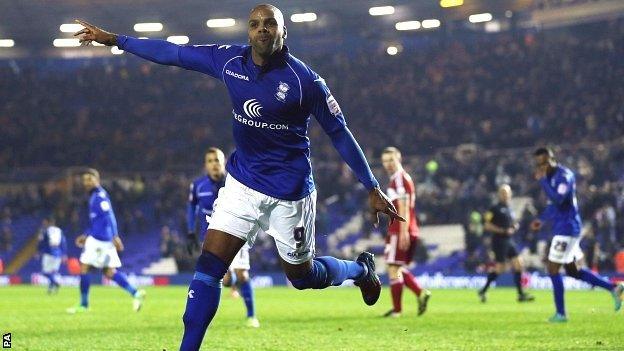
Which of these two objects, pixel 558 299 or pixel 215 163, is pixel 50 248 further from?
pixel 558 299

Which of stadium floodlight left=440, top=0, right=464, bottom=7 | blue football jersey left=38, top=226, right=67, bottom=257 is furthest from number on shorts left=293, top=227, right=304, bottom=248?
stadium floodlight left=440, top=0, right=464, bottom=7

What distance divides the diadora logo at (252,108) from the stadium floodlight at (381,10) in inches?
1368

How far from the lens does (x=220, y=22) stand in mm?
42688

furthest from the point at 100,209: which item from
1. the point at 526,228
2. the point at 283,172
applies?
the point at 526,228

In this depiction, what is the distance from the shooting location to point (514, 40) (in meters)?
42.8

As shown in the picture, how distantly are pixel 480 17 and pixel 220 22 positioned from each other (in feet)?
38.2

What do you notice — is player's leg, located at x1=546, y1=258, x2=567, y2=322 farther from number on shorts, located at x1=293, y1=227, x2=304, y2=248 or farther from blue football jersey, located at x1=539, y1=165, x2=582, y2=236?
number on shorts, located at x1=293, y1=227, x2=304, y2=248

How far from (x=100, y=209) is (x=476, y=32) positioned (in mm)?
32080

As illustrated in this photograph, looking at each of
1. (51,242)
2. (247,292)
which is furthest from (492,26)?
(247,292)

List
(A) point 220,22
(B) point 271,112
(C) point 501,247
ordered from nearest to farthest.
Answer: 1. (B) point 271,112
2. (C) point 501,247
3. (A) point 220,22

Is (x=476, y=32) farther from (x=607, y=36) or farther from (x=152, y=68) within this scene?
(x=152, y=68)

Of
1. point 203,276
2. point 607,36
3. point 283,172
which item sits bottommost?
point 203,276

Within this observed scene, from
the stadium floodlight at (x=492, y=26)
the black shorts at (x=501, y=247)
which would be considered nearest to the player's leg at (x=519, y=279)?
the black shorts at (x=501, y=247)

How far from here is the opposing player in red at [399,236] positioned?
14211mm
